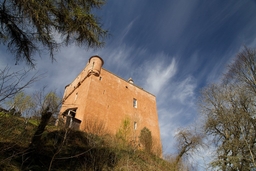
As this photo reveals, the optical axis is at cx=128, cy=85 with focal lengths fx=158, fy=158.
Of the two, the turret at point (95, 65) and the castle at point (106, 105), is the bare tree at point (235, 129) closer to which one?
the castle at point (106, 105)

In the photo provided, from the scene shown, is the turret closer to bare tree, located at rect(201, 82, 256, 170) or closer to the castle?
the castle

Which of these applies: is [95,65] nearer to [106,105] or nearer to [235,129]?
[106,105]

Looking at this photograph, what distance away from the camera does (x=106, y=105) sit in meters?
18.4

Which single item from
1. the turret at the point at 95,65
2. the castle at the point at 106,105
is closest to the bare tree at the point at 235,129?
the castle at the point at 106,105

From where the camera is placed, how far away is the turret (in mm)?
19062

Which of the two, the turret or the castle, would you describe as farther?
the turret

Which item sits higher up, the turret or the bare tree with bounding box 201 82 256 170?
the turret

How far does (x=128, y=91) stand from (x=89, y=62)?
22.1 feet

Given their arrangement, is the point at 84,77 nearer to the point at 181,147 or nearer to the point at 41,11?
→ the point at 181,147

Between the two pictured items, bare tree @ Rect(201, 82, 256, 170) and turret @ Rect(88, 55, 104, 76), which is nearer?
bare tree @ Rect(201, 82, 256, 170)

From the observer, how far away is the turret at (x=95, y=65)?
19.1 m

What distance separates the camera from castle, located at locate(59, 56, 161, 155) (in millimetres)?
16281

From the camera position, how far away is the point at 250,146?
35.7ft

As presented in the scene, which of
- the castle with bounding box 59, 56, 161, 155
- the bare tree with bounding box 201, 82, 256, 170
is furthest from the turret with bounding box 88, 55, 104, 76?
the bare tree with bounding box 201, 82, 256, 170
